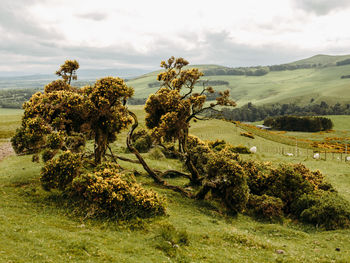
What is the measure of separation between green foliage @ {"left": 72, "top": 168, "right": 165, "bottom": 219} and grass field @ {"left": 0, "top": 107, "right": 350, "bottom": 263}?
0.81 metres

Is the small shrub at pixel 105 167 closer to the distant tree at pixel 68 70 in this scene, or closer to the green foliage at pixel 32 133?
the green foliage at pixel 32 133

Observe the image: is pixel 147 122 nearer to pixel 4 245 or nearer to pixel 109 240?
pixel 109 240

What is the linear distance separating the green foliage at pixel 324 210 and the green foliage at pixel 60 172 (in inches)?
782

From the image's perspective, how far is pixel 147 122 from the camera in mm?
26938

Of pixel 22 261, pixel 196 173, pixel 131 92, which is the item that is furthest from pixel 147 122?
pixel 22 261

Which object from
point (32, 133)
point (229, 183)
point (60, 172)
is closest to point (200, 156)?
point (229, 183)

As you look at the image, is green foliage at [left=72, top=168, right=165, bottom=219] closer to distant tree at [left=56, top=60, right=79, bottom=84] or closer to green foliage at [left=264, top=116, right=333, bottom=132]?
distant tree at [left=56, top=60, right=79, bottom=84]

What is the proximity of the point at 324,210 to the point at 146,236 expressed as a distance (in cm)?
1554

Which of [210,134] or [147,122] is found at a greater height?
[147,122]

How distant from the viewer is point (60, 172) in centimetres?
1775

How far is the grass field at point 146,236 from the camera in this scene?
11.0 meters

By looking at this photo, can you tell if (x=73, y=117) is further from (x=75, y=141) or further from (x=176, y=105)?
(x=176, y=105)

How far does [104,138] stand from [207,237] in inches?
480

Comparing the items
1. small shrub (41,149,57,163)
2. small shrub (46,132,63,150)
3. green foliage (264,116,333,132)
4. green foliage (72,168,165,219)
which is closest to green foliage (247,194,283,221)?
green foliage (72,168,165,219)
